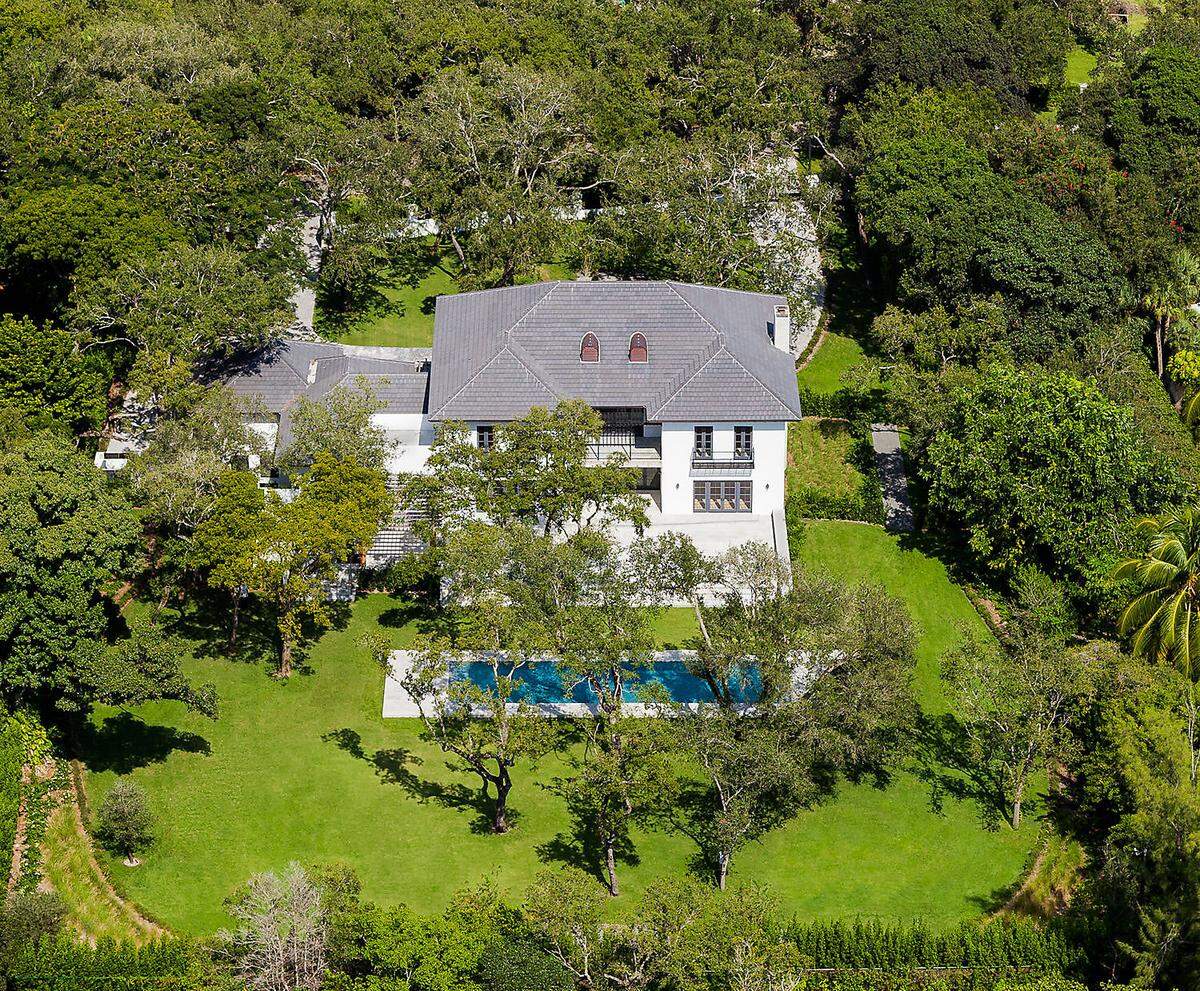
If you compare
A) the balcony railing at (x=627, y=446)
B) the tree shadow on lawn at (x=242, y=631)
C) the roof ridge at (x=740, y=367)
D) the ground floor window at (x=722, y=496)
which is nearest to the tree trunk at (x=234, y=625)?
the tree shadow on lawn at (x=242, y=631)

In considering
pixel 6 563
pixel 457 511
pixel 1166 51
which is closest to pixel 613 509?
pixel 457 511

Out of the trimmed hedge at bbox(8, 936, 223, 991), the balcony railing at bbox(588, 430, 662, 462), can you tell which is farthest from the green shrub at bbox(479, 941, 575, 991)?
the balcony railing at bbox(588, 430, 662, 462)

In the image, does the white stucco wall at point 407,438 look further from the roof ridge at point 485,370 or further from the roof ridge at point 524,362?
the roof ridge at point 524,362

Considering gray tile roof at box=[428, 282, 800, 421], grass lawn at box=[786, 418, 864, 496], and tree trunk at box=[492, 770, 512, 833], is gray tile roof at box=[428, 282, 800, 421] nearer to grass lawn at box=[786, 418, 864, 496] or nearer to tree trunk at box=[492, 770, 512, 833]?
grass lawn at box=[786, 418, 864, 496]

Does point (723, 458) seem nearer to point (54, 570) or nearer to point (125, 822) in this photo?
point (54, 570)

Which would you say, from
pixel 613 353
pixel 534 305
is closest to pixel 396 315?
pixel 534 305

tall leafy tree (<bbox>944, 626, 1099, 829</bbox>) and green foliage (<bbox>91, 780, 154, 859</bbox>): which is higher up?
tall leafy tree (<bbox>944, 626, 1099, 829</bbox>)

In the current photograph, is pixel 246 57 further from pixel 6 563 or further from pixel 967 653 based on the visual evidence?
pixel 967 653
